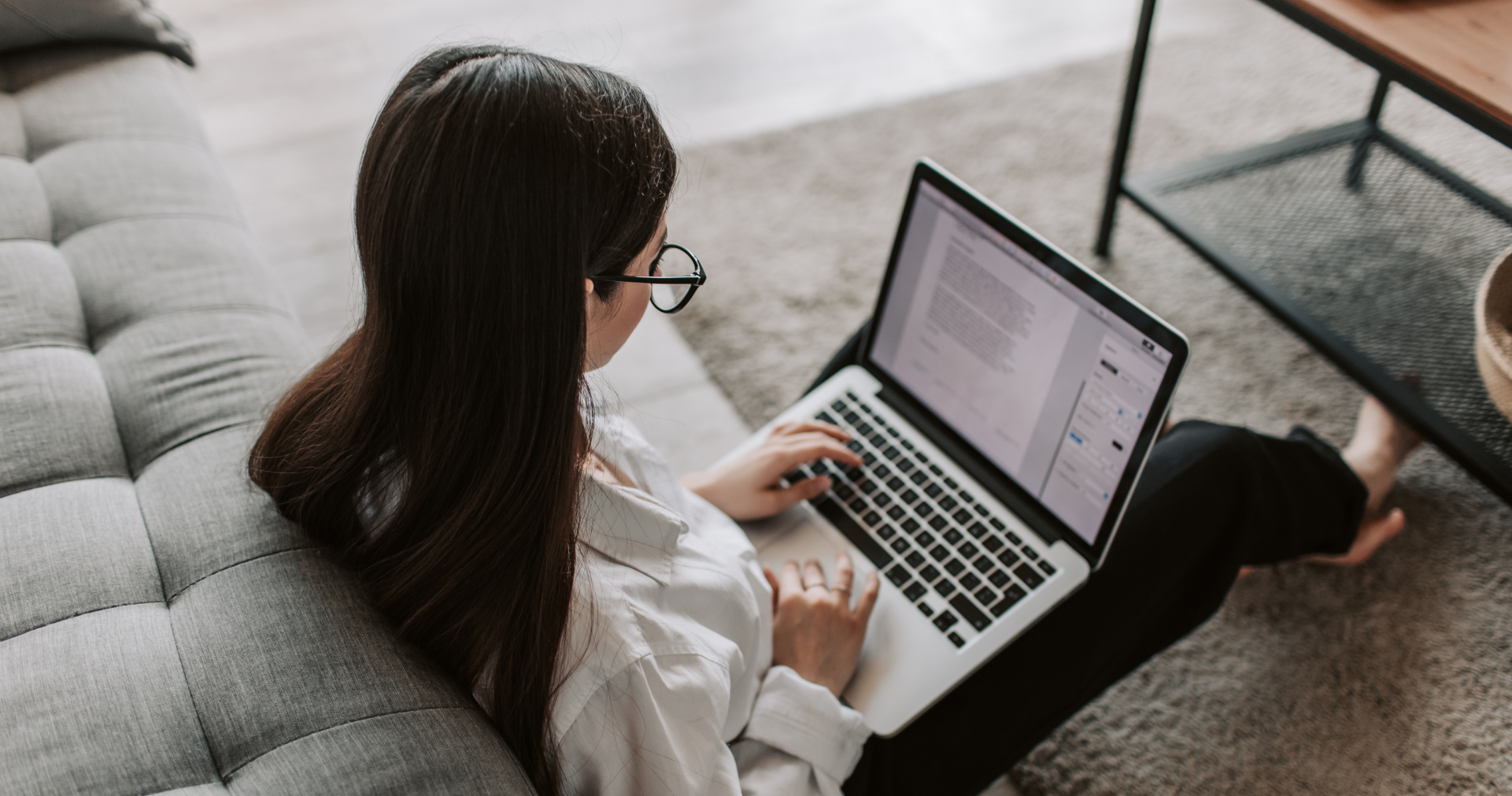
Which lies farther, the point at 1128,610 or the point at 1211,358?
the point at 1211,358

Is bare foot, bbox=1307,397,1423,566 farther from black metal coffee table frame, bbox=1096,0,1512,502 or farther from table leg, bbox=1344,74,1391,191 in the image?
table leg, bbox=1344,74,1391,191

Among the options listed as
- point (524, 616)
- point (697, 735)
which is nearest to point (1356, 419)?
point (697, 735)

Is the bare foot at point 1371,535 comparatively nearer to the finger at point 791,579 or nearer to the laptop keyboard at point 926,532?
the laptop keyboard at point 926,532

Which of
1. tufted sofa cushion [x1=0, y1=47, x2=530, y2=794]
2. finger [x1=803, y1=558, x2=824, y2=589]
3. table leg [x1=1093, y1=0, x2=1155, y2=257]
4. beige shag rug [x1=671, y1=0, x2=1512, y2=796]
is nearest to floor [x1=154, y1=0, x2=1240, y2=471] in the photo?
beige shag rug [x1=671, y1=0, x2=1512, y2=796]

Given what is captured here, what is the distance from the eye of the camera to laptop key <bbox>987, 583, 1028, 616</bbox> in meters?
0.94

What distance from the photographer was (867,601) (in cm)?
93

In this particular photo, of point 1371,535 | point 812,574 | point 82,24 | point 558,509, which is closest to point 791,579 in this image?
point 812,574

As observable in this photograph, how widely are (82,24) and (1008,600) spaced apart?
152cm

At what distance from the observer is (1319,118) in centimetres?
212

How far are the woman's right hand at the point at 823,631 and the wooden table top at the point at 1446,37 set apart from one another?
90 centimetres

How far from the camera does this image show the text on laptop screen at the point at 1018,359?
884 millimetres

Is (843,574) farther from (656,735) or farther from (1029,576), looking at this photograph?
(656,735)

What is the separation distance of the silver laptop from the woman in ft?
0.14

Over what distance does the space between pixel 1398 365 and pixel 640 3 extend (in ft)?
6.72
